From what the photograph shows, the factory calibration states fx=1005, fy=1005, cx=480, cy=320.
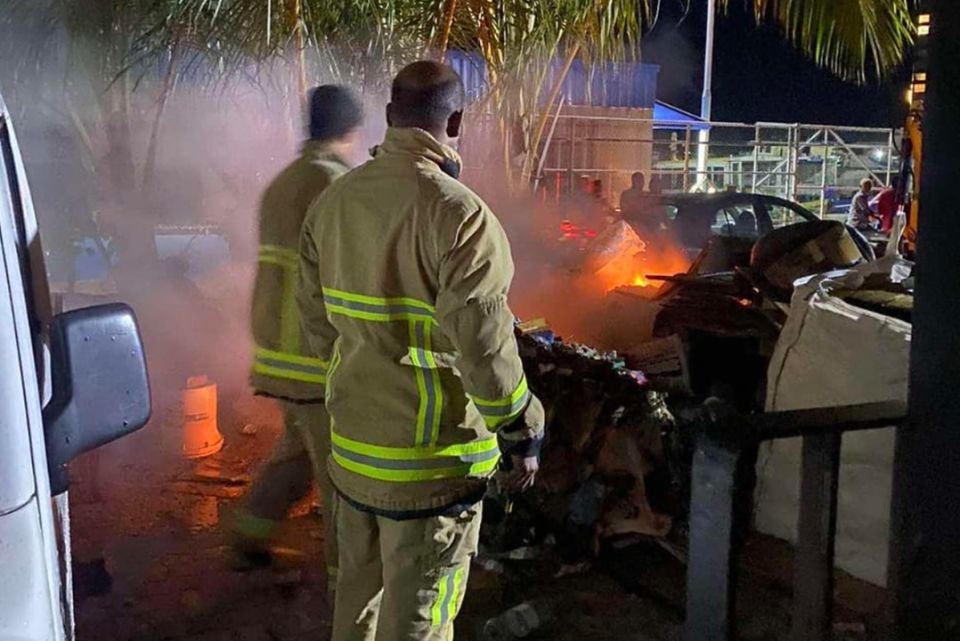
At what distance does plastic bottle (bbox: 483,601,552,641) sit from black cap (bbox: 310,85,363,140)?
1896mm

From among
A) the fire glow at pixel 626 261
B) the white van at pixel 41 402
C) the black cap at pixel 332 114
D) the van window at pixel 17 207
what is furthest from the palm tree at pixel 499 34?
the white van at pixel 41 402

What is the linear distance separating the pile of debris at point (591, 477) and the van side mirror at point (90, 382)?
269cm

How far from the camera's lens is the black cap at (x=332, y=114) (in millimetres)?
3770

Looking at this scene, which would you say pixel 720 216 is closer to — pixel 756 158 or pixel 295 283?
pixel 756 158

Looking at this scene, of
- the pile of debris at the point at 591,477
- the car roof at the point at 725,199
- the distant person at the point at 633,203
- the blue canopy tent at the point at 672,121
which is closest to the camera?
the pile of debris at the point at 591,477

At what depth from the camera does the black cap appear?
3.77m

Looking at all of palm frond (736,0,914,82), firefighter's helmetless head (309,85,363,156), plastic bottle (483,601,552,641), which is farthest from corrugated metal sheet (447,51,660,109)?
plastic bottle (483,601,552,641)

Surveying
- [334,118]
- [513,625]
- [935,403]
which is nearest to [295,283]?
[334,118]

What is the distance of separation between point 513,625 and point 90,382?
234 centimetres

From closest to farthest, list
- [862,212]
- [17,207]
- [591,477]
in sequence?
[17,207], [591,477], [862,212]

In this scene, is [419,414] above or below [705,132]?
below

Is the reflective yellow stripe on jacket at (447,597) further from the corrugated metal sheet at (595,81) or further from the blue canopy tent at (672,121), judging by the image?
the blue canopy tent at (672,121)

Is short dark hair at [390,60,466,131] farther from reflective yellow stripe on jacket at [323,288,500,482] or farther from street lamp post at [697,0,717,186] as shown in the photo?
street lamp post at [697,0,717,186]

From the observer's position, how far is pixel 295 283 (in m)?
3.67
